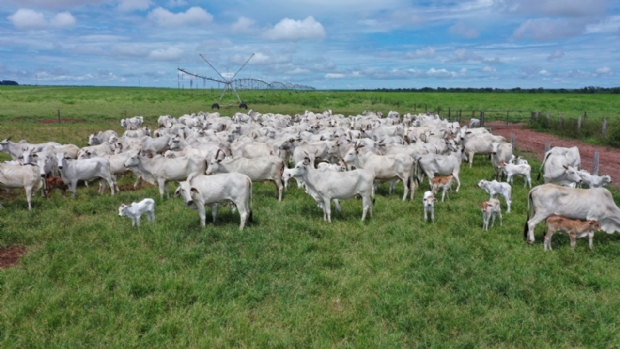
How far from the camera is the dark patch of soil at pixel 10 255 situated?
8.99 metres

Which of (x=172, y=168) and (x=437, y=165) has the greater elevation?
(x=437, y=165)

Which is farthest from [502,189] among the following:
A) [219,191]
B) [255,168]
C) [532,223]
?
[219,191]

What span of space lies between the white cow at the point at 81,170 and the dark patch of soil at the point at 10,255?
4583mm

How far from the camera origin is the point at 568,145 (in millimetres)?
27516

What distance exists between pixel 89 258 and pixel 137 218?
2.04 m

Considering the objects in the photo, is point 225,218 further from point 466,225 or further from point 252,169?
→ point 466,225

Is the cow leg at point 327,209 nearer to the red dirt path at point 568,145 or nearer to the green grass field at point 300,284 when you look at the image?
the green grass field at point 300,284

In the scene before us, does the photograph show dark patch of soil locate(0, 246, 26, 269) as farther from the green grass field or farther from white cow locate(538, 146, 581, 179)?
white cow locate(538, 146, 581, 179)

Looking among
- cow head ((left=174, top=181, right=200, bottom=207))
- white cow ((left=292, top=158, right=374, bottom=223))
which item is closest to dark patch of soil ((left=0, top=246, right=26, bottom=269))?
cow head ((left=174, top=181, right=200, bottom=207))

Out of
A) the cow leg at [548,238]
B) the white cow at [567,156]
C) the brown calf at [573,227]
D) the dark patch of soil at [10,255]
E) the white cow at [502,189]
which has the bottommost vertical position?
the dark patch of soil at [10,255]

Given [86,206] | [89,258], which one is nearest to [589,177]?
[89,258]

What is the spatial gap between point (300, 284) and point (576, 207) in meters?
6.66

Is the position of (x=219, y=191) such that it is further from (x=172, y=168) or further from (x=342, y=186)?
(x=172, y=168)

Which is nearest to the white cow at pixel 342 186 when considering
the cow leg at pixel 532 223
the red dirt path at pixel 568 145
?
the cow leg at pixel 532 223
